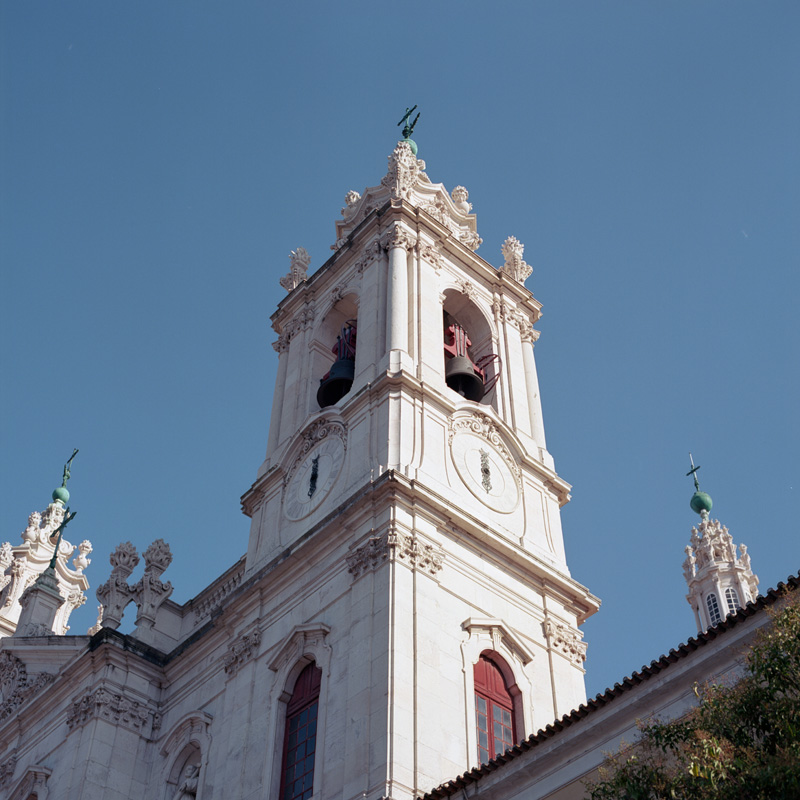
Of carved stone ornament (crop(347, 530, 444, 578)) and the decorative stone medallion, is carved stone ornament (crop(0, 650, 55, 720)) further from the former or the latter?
the decorative stone medallion

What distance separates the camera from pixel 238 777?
22516 mm

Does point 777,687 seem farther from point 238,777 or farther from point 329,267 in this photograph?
point 329,267

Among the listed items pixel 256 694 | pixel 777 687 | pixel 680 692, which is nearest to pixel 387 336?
pixel 256 694

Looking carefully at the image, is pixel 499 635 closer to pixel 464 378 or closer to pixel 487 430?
pixel 487 430

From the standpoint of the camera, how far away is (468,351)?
31812 millimetres

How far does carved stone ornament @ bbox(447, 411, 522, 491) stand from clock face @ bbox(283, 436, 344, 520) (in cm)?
288

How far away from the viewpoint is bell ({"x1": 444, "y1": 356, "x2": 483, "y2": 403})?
29281 mm

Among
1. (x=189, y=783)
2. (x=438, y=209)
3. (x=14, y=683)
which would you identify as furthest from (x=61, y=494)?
(x=189, y=783)

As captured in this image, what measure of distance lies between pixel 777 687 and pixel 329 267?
24.2 metres

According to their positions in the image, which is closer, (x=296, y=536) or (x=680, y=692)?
(x=680, y=692)

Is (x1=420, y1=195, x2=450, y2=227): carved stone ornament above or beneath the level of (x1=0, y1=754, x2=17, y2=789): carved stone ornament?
above

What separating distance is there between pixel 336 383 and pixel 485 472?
4.91m

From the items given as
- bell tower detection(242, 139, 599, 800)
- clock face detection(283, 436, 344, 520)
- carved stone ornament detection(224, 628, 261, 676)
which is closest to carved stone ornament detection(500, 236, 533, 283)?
bell tower detection(242, 139, 599, 800)

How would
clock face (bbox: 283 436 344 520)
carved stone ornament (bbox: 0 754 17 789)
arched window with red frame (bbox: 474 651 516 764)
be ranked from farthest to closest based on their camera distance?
carved stone ornament (bbox: 0 754 17 789) < clock face (bbox: 283 436 344 520) < arched window with red frame (bbox: 474 651 516 764)
